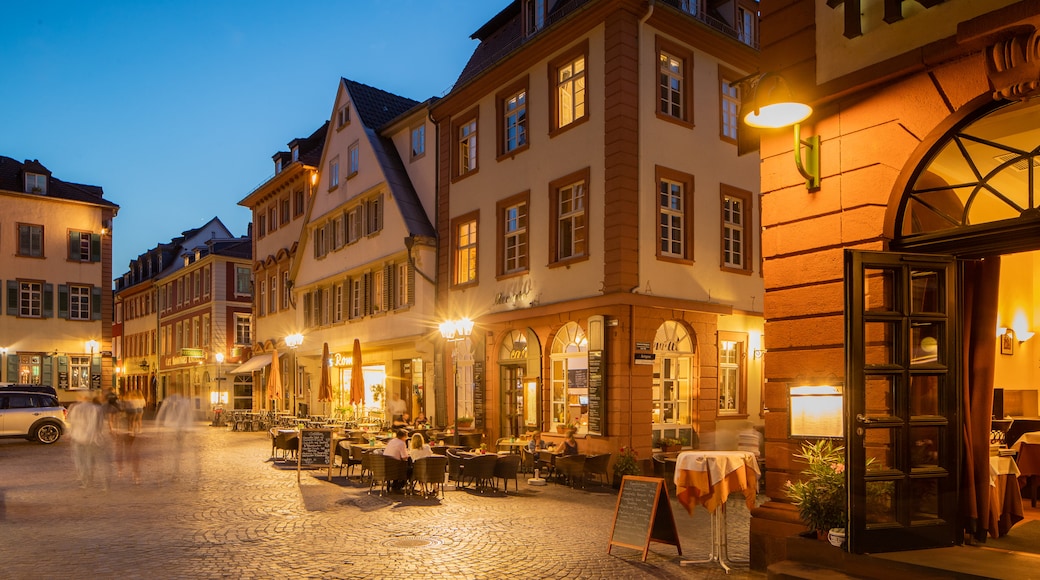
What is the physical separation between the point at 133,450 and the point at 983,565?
75.4 feet

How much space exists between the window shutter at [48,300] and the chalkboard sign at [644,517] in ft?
138

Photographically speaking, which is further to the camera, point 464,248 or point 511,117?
point 464,248

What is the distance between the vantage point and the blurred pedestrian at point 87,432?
A: 1585 cm

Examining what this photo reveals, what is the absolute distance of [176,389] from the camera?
58.1 metres

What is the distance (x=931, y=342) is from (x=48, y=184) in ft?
153

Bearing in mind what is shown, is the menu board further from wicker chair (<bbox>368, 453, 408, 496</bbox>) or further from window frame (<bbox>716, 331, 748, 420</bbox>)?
wicker chair (<bbox>368, 453, 408, 496</bbox>)

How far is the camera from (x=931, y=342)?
760 centimetres

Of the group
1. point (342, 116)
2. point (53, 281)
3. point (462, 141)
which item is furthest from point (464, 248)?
point (53, 281)

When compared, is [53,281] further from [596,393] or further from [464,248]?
[596,393]

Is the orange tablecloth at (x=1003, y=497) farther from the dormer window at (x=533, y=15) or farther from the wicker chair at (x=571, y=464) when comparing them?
the dormer window at (x=533, y=15)

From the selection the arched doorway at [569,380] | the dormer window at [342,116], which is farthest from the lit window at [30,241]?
the arched doorway at [569,380]

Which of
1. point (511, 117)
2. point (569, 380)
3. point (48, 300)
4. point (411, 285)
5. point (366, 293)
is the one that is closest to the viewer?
point (569, 380)

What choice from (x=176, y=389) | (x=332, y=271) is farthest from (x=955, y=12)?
(x=176, y=389)

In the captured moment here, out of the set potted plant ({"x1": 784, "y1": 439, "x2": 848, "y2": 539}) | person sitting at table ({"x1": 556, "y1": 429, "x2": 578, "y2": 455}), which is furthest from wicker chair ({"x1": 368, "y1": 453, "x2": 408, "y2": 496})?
potted plant ({"x1": 784, "y1": 439, "x2": 848, "y2": 539})
